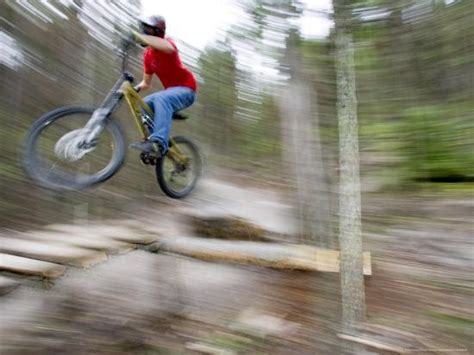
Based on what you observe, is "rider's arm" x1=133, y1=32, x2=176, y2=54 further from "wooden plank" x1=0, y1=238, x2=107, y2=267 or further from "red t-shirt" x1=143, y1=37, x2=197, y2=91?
"wooden plank" x1=0, y1=238, x2=107, y2=267

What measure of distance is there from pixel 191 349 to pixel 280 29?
238cm

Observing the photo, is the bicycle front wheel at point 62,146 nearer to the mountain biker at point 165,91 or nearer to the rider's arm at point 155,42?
the mountain biker at point 165,91

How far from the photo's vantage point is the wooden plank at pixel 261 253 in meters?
3.56

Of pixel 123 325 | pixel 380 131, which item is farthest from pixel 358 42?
pixel 123 325

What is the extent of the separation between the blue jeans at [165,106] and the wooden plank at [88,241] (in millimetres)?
925

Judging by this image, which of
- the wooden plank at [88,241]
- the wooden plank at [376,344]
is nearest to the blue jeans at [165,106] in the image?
the wooden plank at [88,241]

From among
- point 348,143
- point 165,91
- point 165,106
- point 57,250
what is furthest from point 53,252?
point 348,143

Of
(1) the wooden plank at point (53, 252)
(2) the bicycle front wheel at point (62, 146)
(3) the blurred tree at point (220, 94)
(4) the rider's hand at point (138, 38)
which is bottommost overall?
(1) the wooden plank at point (53, 252)

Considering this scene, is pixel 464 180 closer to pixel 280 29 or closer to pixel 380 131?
pixel 380 131

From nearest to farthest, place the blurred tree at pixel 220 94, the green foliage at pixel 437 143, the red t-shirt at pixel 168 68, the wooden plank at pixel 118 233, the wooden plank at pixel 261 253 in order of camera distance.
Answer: the red t-shirt at pixel 168 68 → the wooden plank at pixel 261 253 → the wooden plank at pixel 118 233 → the green foliage at pixel 437 143 → the blurred tree at pixel 220 94

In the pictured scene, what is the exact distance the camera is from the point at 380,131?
190 inches

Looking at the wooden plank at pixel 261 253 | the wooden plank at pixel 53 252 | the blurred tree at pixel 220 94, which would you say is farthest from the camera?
the blurred tree at pixel 220 94

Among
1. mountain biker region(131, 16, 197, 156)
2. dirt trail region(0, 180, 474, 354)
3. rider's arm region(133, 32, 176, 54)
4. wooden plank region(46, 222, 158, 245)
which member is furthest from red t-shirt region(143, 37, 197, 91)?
dirt trail region(0, 180, 474, 354)

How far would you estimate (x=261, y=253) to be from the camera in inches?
151
